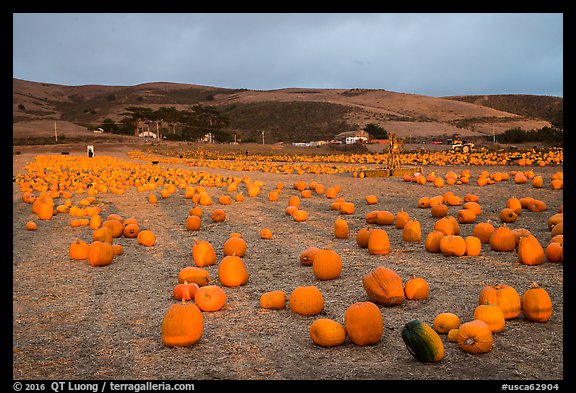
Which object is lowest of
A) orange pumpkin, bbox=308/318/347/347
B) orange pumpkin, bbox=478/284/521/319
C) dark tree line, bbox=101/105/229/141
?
orange pumpkin, bbox=308/318/347/347

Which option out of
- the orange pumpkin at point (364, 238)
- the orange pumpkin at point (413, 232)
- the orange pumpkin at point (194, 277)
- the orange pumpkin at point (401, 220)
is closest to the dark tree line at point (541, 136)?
the orange pumpkin at point (401, 220)

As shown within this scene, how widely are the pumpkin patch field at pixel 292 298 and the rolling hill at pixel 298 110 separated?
53.9 meters

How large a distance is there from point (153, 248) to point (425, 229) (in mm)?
4300

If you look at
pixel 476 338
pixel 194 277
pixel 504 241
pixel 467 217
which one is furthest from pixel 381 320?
pixel 467 217

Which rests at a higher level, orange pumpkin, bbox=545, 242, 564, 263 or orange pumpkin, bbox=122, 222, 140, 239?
orange pumpkin, bbox=122, 222, 140, 239

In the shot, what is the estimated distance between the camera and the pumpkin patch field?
3451 mm

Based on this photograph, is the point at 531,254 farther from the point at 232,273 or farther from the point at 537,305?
the point at 232,273

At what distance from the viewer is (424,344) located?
11.1 ft

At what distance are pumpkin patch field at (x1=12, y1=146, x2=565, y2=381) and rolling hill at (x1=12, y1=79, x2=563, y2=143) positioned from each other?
53948mm

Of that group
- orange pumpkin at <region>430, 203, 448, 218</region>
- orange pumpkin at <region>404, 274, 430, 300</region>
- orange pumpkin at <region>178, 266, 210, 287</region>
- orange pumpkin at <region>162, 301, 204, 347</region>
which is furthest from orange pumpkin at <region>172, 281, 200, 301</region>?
orange pumpkin at <region>430, 203, 448, 218</region>

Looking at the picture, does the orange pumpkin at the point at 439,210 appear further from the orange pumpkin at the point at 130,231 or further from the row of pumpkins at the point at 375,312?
the orange pumpkin at the point at 130,231

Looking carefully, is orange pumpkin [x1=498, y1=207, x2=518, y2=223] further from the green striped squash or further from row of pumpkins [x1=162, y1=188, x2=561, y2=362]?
the green striped squash

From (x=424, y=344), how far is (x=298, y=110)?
9090cm
